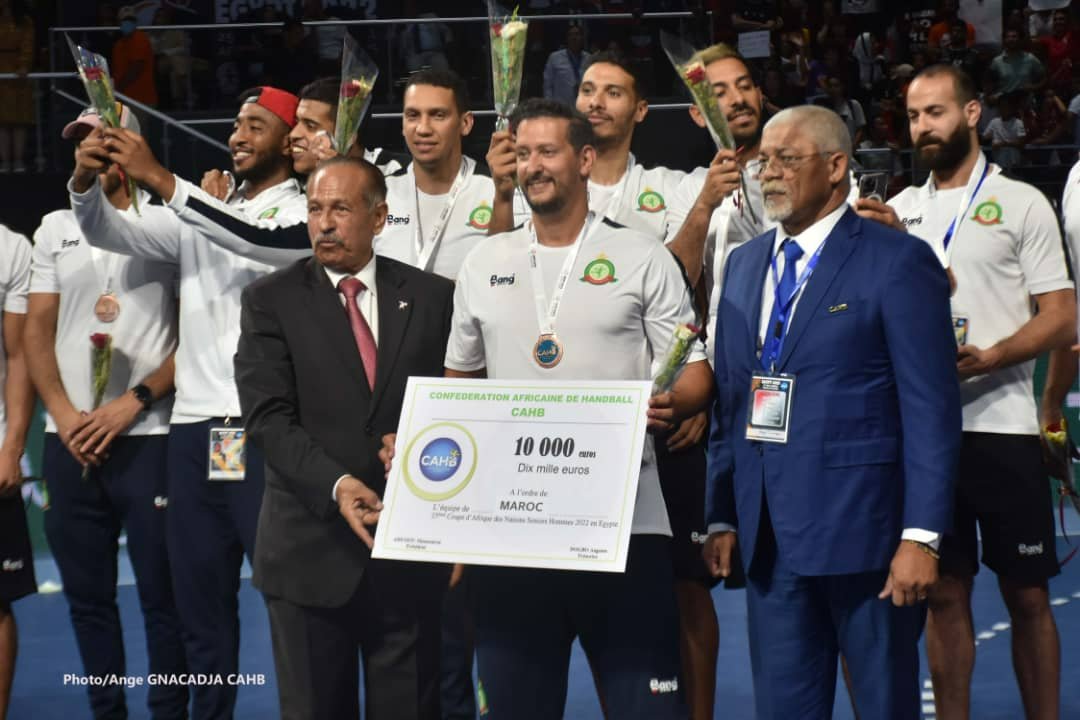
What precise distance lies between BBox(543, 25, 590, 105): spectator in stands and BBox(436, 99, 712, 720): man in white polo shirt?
5.73 meters

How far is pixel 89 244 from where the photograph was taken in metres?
4.77

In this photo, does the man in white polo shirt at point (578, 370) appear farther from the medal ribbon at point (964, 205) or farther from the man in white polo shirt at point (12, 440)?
the man in white polo shirt at point (12, 440)

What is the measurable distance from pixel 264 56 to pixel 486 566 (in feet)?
28.3

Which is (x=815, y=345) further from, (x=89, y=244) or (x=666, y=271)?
(x=89, y=244)

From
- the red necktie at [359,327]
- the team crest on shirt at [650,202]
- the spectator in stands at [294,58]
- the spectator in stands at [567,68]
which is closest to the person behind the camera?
the red necktie at [359,327]

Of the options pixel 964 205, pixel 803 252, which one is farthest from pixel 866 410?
pixel 964 205

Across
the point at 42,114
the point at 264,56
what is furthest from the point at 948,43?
the point at 42,114

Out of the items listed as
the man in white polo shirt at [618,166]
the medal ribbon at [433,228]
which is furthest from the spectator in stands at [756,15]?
the medal ribbon at [433,228]

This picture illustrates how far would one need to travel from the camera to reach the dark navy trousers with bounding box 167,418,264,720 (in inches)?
181

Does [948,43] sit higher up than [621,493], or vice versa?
[948,43]

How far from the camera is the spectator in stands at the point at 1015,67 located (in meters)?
12.5

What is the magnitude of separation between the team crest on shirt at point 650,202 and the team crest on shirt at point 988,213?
0.99 m

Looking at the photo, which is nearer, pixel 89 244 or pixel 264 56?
pixel 89 244

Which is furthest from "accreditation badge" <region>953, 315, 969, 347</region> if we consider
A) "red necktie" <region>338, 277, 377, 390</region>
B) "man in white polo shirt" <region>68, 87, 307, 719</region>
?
"man in white polo shirt" <region>68, 87, 307, 719</region>
